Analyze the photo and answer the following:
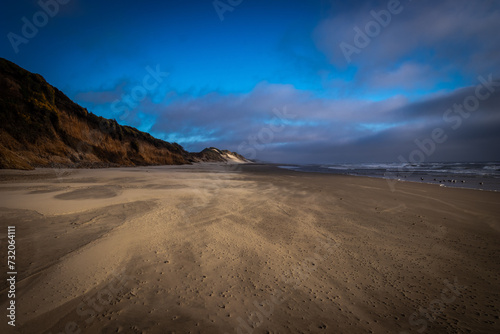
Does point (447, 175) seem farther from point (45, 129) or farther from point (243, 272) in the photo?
point (45, 129)

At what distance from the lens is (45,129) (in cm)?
1778

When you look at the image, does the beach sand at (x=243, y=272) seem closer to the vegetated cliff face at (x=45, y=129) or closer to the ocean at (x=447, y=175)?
the ocean at (x=447, y=175)

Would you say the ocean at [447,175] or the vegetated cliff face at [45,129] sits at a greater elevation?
the vegetated cliff face at [45,129]

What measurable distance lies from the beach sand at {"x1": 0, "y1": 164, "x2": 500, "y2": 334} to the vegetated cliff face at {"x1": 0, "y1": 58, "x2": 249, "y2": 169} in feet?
44.8

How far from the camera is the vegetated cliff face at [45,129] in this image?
15.1m

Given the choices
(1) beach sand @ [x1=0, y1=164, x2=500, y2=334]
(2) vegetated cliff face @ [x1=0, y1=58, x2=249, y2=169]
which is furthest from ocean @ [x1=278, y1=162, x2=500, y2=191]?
(2) vegetated cliff face @ [x1=0, y1=58, x2=249, y2=169]

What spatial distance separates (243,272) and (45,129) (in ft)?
80.8

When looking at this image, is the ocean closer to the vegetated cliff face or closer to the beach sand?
the beach sand

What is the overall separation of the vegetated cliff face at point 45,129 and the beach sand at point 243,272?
13.7m

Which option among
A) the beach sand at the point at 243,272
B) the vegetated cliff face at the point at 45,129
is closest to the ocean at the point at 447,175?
the beach sand at the point at 243,272

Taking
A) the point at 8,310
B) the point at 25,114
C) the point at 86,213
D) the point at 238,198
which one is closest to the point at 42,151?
the point at 25,114

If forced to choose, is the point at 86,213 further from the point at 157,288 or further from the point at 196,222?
the point at 157,288

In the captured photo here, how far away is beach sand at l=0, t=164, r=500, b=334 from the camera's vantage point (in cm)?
212

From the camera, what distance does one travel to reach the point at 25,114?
54.2ft
